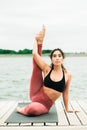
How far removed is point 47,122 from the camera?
559 centimetres

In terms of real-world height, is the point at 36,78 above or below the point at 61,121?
above

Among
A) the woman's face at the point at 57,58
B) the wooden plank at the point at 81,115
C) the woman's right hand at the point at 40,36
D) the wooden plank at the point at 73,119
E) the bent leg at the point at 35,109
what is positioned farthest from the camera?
the woman's right hand at the point at 40,36

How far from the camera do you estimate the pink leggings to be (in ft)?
19.9

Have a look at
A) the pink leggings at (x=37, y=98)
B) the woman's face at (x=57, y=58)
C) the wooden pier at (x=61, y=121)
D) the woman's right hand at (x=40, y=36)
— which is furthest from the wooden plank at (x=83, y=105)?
the woman's right hand at (x=40, y=36)

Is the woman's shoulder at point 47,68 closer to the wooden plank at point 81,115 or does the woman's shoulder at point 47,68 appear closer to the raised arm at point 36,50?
the raised arm at point 36,50

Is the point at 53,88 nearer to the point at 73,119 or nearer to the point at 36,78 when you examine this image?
the point at 36,78

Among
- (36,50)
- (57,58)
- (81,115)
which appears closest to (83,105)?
(81,115)

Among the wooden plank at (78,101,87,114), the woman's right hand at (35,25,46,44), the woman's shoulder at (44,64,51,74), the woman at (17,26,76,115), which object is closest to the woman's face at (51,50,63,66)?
the woman at (17,26,76,115)

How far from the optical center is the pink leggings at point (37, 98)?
6.07 metres

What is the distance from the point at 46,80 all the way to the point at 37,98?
1.03 feet

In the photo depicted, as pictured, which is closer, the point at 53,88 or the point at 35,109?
the point at 35,109

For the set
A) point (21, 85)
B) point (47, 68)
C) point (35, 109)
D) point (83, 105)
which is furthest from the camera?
point (21, 85)

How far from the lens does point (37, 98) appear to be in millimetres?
6281

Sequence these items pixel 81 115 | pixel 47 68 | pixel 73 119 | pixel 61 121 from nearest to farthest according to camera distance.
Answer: pixel 61 121
pixel 73 119
pixel 81 115
pixel 47 68
